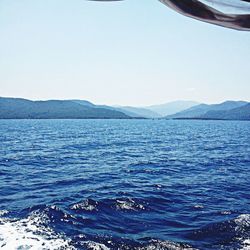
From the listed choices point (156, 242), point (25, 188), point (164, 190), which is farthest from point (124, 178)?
point (156, 242)

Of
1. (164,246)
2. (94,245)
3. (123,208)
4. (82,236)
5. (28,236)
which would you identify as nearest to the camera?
(164,246)

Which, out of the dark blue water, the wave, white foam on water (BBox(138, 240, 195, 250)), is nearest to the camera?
white foam on water (BBox(138, 240, 195, 250))

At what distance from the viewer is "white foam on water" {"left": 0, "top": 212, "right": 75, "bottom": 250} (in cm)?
1120

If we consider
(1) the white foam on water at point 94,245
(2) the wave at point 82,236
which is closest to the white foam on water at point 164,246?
(2) the wave at point 82,236

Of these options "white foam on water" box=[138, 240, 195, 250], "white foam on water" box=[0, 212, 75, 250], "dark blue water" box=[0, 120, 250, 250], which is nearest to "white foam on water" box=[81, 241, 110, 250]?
"dark blue water" box=[0, 120, 250, 250]

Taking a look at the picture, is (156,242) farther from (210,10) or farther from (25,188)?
(25,188)

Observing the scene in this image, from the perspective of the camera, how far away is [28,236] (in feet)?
39.1

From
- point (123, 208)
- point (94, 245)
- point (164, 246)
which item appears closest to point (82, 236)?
Result: point (94, 245)

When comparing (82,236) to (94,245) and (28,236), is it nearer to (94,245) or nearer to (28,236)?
(94,245)

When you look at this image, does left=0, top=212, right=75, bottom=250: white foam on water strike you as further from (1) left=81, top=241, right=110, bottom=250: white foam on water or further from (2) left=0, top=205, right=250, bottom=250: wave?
(1) left=81, top=241, right=110, bottom=250: white foam on water

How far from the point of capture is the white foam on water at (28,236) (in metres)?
11.2

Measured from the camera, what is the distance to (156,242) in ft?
37.6

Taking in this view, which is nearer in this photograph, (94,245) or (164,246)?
(164,246)

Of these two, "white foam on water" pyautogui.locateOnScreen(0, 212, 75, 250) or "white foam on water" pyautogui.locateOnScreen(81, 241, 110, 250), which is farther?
"white foam on water" pyautogui.locateOnScreen(0, 212, 75, 250)
